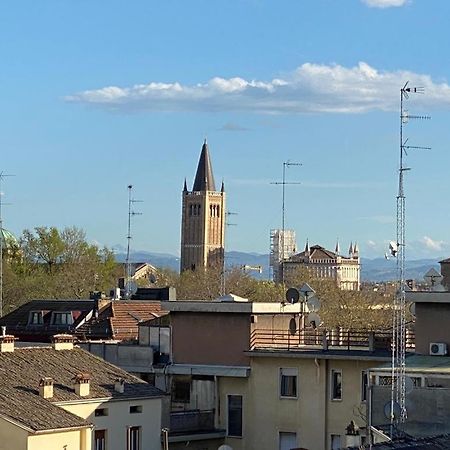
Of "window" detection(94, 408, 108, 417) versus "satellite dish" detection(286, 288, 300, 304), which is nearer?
"window" detection(94, 408, 108, 417)

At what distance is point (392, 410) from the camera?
3209 cm

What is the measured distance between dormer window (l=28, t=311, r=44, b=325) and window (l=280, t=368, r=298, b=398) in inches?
964

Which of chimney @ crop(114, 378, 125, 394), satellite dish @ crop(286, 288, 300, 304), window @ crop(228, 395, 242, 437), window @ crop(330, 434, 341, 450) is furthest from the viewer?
satellite dish @ crop(286, 288, 300, 304)

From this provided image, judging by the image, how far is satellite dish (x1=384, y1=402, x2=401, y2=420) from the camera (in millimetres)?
32406

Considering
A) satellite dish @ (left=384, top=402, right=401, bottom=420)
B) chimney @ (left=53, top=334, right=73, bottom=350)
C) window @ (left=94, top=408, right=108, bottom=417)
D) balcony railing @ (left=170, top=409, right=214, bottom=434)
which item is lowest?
balcony railing @ (left=170, top=409, right=214, bottom=434)

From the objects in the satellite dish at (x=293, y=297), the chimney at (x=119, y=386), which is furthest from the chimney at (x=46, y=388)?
the satellite dish at (x=293, y=297)

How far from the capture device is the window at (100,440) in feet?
123

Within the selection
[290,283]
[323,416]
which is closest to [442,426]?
[323,416]

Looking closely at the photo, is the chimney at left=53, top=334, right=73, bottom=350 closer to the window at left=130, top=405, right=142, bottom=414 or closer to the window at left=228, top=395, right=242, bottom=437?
the window at left=130, top=405, right=142, bottom=414

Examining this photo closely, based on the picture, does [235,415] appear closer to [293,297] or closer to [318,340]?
[318,340]

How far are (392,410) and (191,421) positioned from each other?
10073 millimetres

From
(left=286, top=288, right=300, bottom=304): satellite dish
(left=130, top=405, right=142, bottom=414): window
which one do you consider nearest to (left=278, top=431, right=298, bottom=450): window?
(left=130, top=405, right=142, bottom=414): window

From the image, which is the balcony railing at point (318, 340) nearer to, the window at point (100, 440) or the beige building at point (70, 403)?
the beige building at point (70, 403)

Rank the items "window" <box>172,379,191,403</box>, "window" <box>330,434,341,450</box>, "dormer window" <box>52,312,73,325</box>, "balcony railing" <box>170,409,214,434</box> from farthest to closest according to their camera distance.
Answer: "dormer window" <box>52,312,73,325</box> < "window" <box>172,379,191,403</box> < "balcony railing" <box>170,409,214,434</box> < "window" <box>330,434,341,450</box>
